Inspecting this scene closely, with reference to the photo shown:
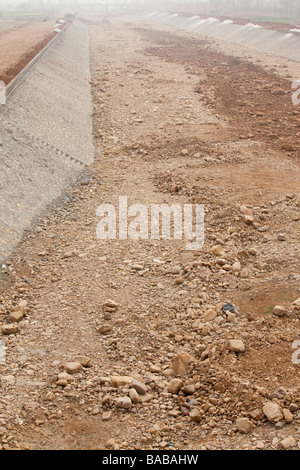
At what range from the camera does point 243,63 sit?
26109 millimetres

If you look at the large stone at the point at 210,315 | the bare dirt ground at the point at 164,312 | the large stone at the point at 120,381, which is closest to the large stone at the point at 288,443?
the bare dirt ground at the point at 164,312

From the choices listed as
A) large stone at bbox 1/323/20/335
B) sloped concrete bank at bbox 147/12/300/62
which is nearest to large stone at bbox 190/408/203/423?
→ large stone at bbox 1/323/20/335

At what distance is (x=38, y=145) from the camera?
11203 millimetres

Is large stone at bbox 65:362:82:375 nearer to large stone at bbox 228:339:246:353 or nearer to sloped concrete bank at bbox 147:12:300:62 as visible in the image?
large stone at bbox 228:339:246:353

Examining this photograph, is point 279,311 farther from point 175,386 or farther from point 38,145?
point 38,145

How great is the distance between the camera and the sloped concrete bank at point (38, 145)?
337 inches

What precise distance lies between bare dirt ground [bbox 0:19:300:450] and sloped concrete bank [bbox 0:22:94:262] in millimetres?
398

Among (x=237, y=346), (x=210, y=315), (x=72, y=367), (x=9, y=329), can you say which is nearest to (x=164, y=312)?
(x=210, y=315)

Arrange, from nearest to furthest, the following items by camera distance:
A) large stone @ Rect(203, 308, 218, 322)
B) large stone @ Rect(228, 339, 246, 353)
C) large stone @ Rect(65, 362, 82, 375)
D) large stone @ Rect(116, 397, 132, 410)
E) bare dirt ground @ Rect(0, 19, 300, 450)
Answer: bare dirt ground @ Rect(0, 19, 300, 450) → large stone @ Rect(116, 397, 132, 410) → large stone @ Rect(65, 362, 82, 375) → large stone @ Rect(228, 339, 246, 353) → large stone @ Rect(203, 308, 218, 322)

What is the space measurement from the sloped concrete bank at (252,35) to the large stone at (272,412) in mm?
27752

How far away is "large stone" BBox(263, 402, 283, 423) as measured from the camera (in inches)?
170

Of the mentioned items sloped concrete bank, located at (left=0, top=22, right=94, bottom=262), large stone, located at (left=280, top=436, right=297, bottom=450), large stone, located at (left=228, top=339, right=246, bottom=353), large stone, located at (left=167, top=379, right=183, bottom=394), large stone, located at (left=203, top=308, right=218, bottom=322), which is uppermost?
sloped concrete bank, located at (left=0, top=22, right=94, bottom=262)

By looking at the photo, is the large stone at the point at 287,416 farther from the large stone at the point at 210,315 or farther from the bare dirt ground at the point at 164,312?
the large stone at the point at 210,315
